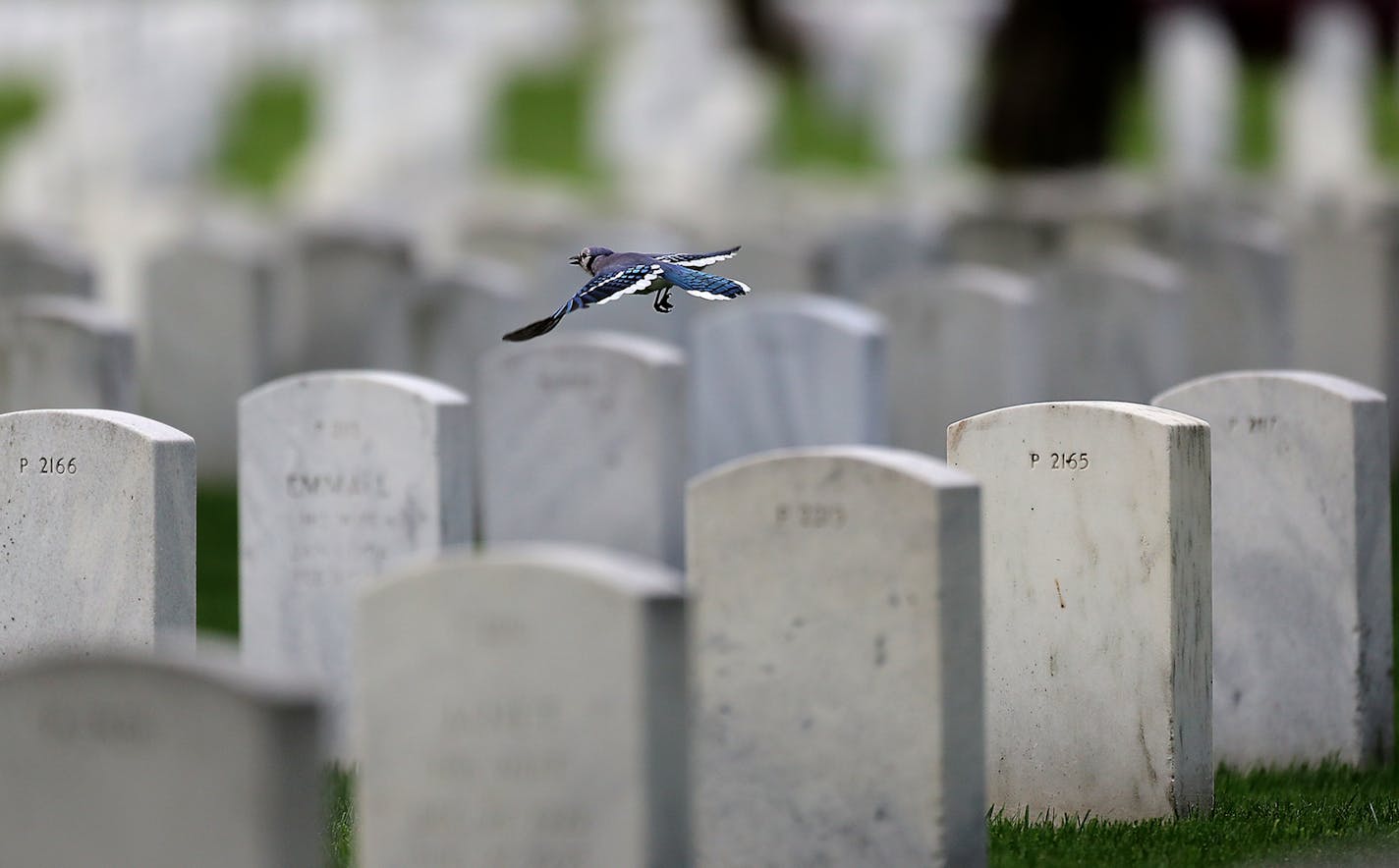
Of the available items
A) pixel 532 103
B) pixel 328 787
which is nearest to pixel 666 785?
pixel 328 787

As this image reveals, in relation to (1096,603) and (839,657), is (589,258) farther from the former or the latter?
(1096,603)

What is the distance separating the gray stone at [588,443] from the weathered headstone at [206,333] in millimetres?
4149

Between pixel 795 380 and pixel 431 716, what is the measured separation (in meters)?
4.89

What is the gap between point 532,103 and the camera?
45.7m

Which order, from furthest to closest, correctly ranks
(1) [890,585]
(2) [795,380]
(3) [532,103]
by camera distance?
1. (3) [532,103]
2. (2) [795,380]
3. (1) [890,585]

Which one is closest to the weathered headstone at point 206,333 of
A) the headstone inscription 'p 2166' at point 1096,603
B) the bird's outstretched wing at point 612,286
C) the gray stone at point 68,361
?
the gray stone at point 68,361

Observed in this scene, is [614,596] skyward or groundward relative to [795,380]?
groundward

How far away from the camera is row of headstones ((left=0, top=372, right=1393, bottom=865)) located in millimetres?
3943

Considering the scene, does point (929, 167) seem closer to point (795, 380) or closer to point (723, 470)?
point (795, 380)

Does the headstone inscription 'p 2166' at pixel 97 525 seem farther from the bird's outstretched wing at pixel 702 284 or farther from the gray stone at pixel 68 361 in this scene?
the gray stone at pixel 68 361

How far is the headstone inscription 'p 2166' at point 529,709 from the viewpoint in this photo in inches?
154

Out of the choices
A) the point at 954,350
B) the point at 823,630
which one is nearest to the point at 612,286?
the point at 823,630

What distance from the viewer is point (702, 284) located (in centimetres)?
446

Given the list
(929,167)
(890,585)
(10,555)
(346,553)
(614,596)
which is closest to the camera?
(614,596)
